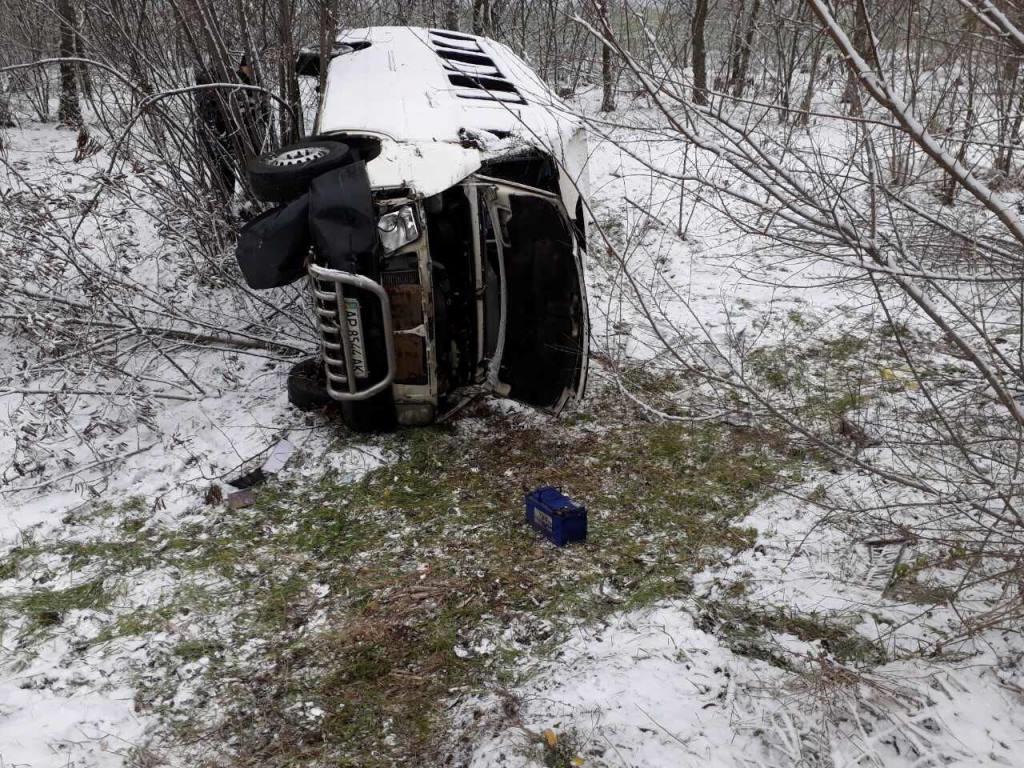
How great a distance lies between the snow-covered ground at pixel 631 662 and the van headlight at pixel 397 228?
1.15m

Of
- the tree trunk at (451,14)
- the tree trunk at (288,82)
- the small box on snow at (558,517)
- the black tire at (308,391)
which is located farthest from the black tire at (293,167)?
the tree trunk at (451,14)

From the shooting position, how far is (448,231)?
14.5 feet

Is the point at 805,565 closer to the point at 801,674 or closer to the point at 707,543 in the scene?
the point at 707,543

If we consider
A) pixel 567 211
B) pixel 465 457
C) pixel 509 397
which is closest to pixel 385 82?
pixel 567 211

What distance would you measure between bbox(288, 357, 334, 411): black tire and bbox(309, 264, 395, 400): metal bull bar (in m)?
0.38

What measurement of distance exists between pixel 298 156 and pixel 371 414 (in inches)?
56.0

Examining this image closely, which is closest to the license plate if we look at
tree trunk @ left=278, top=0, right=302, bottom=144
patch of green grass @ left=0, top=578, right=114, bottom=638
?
patch of green grass @ left=0, top=578, right=114, bottom=638

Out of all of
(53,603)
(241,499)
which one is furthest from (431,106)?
(53,603)

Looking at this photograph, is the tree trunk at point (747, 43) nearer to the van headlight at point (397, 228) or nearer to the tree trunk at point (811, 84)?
the tree trunk at point (811, 84)

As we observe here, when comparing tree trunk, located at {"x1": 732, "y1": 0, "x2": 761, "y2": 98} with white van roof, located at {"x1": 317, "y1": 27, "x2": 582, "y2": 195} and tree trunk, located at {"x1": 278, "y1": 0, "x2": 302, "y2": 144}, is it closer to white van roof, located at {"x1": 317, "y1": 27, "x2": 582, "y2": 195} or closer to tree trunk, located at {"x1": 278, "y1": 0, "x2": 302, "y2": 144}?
white van roof, located at {"x1": 317, "y1": 27, "x2": 582, "y2": 195}

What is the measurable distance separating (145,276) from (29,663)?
401cm

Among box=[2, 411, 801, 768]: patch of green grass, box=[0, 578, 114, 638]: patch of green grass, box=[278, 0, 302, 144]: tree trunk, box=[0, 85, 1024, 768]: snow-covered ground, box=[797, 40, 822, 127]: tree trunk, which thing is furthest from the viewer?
box=[278, 0, 302, 144]: tree trunk

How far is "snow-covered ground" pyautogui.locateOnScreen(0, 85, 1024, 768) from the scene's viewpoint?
2344 millimetres

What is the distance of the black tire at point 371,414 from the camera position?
13.5 ft
